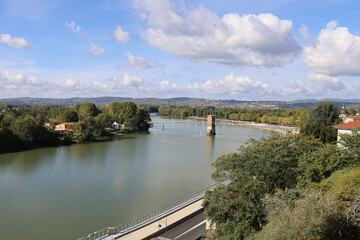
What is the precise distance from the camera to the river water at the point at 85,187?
1247cm

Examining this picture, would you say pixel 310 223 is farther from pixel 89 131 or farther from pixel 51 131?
pixel 89 131

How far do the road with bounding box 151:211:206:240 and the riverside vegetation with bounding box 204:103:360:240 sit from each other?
1.08 metres

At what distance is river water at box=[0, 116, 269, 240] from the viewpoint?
40.9 ft

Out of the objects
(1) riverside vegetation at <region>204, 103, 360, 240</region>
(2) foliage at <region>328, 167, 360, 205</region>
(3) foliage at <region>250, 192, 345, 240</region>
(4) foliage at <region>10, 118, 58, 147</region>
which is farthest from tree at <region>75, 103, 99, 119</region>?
(3) foliage at <region>250, 192, 345, 240</region>

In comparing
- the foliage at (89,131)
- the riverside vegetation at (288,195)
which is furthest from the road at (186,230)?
the foliage at (89,131)

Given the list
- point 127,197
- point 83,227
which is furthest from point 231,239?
point 127,197

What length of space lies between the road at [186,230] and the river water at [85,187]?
2.59m

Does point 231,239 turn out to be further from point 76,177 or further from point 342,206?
point 76,177

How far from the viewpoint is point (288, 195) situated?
8.13 m

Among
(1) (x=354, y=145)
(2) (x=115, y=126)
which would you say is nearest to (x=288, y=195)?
(1) (x=354, y=145)

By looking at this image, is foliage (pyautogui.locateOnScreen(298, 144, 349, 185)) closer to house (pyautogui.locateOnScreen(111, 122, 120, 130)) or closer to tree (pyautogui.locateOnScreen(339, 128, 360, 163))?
tree (pyautogui.locateOnScreen(339, 128, 360, 163))

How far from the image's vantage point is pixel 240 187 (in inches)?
378

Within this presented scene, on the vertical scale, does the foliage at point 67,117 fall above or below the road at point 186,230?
above

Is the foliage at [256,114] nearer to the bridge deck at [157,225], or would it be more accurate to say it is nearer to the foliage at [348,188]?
the bridge deck at [157,225]
